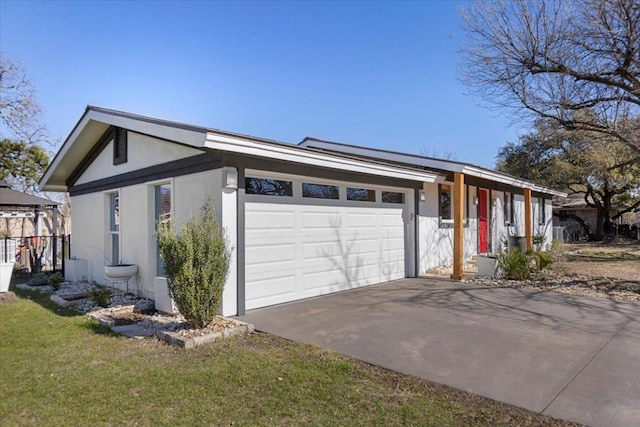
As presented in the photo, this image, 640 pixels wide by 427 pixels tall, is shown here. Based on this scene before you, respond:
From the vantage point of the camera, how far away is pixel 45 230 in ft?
68.7

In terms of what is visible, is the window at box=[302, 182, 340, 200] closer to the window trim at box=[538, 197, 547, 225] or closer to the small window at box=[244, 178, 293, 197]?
the small window at box=[244, 178, 293, 197]

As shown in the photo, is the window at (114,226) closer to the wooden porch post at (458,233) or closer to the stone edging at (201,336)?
the stone edging at (201,336)

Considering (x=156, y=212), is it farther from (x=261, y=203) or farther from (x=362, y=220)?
(x=362, y=220)

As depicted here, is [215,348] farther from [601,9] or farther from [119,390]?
[601,9]

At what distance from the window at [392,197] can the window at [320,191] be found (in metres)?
1.72

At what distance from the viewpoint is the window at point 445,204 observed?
11.7 meters

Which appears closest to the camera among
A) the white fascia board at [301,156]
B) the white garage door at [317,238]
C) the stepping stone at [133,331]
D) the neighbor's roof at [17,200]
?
the stepping stone at [133,331]

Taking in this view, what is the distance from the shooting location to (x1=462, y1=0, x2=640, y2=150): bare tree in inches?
325

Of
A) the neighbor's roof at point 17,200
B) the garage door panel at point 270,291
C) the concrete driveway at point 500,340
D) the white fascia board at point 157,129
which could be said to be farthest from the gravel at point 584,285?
the neighbor's roof at point 17,200

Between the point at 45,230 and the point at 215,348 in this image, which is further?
the point at 45,230

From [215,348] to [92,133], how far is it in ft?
22.7

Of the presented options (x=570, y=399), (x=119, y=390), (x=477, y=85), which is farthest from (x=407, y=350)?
(x=477, y=85)

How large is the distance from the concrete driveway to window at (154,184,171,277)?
7.99 ft

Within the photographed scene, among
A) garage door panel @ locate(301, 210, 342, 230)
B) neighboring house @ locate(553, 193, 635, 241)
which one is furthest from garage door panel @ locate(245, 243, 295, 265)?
neighboring house @ locate(553, 193, 635, 241)
